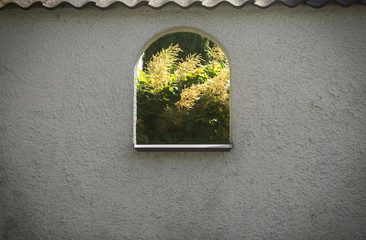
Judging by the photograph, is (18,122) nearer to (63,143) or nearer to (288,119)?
(63,143)

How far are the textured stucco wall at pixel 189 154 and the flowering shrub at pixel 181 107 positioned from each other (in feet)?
4.80

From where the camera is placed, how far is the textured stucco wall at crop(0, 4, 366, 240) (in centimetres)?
351

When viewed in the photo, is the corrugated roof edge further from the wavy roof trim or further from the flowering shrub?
the flowering shrub

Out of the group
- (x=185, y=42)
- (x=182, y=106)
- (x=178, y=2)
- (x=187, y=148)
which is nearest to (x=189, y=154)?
(x=187, y=148)

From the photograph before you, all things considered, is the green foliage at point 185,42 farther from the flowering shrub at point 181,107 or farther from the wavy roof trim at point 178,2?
the wavy roof trim at point 178,2

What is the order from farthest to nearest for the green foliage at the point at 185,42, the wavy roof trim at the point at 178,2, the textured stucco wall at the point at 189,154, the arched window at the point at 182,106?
the green foliage at the point at 185,42 → the arched window at the point at 182,106 → the textured stucco wall at the point at 189,154 → the wavy roof trim at the point at 178,2

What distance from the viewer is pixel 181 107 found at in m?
5.16

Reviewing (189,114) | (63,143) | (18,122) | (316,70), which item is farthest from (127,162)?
(316,70)

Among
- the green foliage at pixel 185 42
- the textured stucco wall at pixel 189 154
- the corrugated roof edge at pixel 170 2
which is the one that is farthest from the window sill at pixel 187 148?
the green foliage at pixel 185 42

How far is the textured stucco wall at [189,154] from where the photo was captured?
351cm

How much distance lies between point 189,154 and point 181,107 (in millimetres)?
1688

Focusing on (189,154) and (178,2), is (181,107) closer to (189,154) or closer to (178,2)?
(189,154)

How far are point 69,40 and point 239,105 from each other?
2.23 meters

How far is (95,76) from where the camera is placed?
12.1 ft
